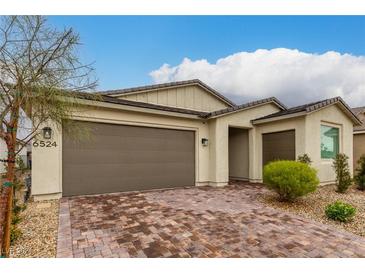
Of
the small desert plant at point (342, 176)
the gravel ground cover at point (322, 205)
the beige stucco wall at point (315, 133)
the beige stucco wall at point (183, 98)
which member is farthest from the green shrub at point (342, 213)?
the beige stucco wall at point (183, 98)

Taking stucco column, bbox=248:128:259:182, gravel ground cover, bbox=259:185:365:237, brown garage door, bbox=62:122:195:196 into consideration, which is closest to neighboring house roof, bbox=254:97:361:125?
stucco column, bbox=248:128:259:182

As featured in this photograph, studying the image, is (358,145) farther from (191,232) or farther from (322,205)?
(191,232)

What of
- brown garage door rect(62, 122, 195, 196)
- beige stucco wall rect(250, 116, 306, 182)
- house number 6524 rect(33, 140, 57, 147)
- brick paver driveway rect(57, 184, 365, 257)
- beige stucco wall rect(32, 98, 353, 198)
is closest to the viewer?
brick paver driveway rect(57, 184, 365, 257)

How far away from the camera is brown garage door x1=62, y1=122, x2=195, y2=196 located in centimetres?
674

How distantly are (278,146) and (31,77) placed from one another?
9725 mm

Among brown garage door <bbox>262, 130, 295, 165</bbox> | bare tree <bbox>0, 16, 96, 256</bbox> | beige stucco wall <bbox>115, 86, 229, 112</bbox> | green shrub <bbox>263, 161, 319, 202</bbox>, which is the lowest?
green shrub <bbox>263, 161, 319, 202</bbox>

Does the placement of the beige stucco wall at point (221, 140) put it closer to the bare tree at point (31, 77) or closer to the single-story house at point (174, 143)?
the single-story house at point (174, 143)

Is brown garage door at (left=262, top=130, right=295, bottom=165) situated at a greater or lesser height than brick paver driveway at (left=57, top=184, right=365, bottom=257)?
greater

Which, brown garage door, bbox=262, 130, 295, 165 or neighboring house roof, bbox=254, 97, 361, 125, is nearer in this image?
neighboring house roof, bbox=254, 97, 361, 125

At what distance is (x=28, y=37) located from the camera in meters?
2.69

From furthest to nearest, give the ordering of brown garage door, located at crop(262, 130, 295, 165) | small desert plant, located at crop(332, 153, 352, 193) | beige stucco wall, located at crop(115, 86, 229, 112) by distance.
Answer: beige stucco wall, located at crop(115, 86, 229, 112) < brown garage door, located at crop(262, 130, 295, 165) < small desert plant, located at crop(332, 153, 352, 193)

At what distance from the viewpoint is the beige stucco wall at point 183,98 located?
1045cm

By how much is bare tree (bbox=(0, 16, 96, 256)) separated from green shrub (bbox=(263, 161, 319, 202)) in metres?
5.80

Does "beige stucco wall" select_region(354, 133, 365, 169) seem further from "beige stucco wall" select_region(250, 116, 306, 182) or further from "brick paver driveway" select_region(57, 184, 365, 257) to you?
"brick paver driveway" select_region(57, 184, 365, 257)
